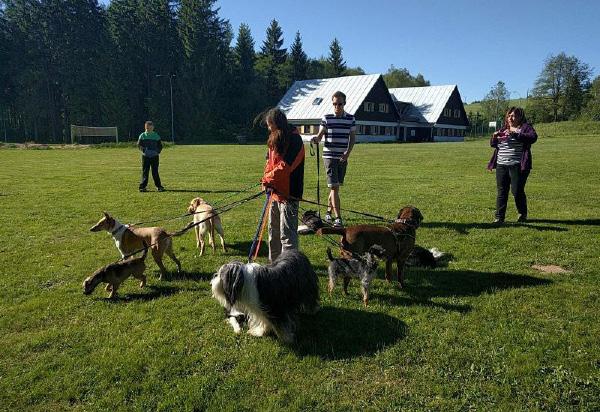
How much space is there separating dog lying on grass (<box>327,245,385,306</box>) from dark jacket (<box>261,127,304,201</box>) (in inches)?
36.3

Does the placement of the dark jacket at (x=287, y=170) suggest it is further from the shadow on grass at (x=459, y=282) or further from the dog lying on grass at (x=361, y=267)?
the shadow on grass at (x=459, y=282)

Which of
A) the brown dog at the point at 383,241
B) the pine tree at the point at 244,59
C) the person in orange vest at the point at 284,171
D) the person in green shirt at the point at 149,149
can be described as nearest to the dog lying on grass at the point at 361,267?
the brown dog at the point at 383,241

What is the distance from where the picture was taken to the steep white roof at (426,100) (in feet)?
186

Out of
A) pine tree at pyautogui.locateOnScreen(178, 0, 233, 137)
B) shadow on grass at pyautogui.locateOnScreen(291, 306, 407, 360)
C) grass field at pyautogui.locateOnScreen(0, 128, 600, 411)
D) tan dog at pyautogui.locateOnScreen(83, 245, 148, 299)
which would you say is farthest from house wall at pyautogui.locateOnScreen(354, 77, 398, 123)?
shadow on grass at pyautogui.locateOnScreen(291, 306, 407, 360)

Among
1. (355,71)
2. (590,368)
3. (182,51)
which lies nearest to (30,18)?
(182,51)

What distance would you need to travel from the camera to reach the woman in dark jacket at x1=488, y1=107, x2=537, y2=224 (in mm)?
8375

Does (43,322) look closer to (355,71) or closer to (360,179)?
(360,179)

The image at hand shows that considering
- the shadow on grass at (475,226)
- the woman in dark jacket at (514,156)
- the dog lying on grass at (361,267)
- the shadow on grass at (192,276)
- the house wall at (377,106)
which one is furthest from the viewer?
the house wall at (377,106)

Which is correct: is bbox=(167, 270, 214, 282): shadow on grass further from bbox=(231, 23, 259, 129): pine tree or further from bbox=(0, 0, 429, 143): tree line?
bbox=(231, 23, 259, 129): pine tree

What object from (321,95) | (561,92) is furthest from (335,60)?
(561,92)

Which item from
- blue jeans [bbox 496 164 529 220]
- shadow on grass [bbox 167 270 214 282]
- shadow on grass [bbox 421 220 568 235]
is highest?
blue jeans [bbox 496 164 529 220]

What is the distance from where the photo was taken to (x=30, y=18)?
183 ft

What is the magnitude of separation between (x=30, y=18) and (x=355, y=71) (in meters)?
54.1

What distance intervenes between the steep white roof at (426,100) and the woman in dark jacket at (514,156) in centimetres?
4964
